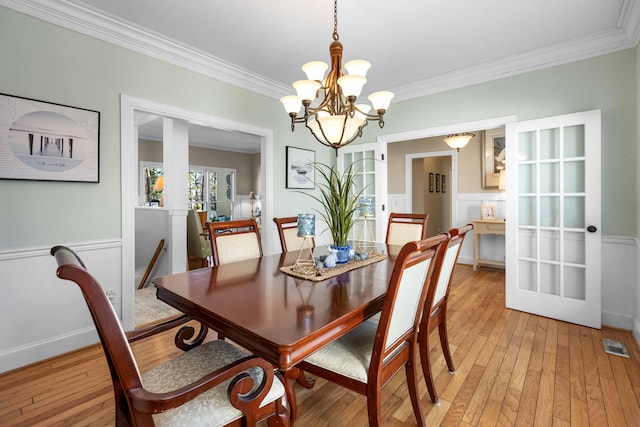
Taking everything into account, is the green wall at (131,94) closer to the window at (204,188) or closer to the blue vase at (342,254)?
the blue vase at (342,254)

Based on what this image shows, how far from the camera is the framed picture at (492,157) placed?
477 cm

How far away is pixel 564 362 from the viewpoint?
84.0 inches

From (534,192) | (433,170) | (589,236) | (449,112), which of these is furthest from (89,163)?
(433,170)

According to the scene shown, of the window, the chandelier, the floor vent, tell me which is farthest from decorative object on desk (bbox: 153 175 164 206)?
the floor vent

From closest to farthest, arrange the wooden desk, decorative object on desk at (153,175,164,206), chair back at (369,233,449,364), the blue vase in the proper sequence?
chair back at (369,233,449,364), the blue vase, the wooden desk, decorative object on desk at (153,175,164,206)

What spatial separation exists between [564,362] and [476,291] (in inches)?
64.0

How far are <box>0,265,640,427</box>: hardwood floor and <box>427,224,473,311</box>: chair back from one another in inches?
21.7

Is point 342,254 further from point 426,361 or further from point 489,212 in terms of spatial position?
point 489,212

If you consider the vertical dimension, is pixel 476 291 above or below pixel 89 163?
below

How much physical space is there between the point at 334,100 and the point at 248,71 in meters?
1.64

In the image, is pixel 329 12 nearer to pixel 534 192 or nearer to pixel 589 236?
pixel 534 192

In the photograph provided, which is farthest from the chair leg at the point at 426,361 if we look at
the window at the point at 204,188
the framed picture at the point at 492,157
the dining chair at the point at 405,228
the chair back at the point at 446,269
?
the window at the point at 204,188

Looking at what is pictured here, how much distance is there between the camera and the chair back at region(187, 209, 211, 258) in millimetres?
4555

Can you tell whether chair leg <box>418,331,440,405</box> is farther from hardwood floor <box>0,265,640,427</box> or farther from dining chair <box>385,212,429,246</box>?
dining chair <box>385,212,429,246</box>
